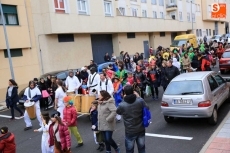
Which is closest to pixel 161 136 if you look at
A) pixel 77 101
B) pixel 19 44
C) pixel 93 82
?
pixel 77 101

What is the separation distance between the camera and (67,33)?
20.9m

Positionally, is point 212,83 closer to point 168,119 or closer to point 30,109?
point 168,119

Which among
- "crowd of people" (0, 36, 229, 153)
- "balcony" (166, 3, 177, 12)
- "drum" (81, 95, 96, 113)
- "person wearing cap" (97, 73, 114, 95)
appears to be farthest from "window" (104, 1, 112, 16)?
"balcony" (166, 3, 177, 12)

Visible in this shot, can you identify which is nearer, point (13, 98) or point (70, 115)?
point (70, 115)

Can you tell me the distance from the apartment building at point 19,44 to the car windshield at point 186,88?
11.8 metres

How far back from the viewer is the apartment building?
16141 millimetres

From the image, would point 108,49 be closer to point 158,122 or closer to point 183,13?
point 158,122

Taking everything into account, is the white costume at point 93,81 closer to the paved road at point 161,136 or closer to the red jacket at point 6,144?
the paved road at point 161,136

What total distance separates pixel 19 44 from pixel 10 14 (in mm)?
2039

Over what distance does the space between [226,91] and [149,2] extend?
2925 cm

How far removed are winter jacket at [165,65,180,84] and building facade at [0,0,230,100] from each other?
34.6 ft

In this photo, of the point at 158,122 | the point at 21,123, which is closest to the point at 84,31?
the point at 21,123

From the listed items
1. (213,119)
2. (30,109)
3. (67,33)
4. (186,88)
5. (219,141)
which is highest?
(67,33)

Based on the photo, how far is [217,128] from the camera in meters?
6.98
